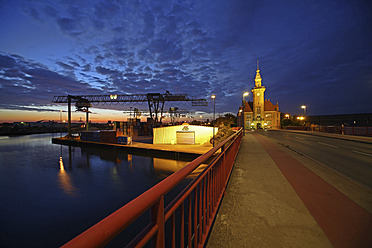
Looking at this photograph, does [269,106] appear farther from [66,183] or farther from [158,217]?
[158,217]

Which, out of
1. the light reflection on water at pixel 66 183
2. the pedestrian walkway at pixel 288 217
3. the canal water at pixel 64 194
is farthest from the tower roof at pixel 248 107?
the pedestrian walkway at pixel 288 217

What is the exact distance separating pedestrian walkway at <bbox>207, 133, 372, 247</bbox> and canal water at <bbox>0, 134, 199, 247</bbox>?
674 cm

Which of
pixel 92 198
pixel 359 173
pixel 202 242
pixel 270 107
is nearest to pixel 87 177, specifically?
pixel 92 198

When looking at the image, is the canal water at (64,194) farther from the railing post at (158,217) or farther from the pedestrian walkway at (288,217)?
the railing post at (158,217)

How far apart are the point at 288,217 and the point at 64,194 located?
50.1 feet

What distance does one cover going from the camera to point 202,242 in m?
2.02

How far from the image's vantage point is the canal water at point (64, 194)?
301 inches

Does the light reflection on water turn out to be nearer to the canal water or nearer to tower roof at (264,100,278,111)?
the canal water

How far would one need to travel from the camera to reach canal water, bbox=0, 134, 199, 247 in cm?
763

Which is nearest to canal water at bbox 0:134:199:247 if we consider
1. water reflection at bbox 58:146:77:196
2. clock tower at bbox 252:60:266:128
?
water reflection at bbox 58:146:77:196

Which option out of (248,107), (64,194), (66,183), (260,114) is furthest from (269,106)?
(64,194)

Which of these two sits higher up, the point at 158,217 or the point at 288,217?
the point at 158,217

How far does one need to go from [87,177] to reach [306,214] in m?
18.7

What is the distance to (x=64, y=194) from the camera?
38.9ft
